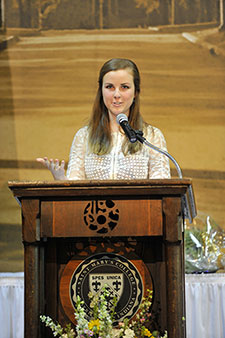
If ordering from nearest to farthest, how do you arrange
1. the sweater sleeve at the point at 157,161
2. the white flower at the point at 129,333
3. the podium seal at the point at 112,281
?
the white flower at the point at 129,333 < the podium seal at the point at 112,281 < the sweater sleeve at the point at 157,161

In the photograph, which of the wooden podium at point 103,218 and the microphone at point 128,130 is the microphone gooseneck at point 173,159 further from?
the wooden podium at point 103,218

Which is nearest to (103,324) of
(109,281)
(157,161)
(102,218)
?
(109,281)

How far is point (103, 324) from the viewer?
2186 millimetres

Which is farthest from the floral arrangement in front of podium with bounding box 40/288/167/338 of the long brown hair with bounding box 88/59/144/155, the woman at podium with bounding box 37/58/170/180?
the long brown hair with bounding box 88/59/144/155

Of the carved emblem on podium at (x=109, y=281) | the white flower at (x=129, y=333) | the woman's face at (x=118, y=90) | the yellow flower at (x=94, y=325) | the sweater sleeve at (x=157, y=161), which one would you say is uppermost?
the woman's face at (x=118, y=90)

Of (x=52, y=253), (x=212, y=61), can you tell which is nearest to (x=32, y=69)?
(x=212, y=61)

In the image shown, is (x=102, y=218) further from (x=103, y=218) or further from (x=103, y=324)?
(x=103, y=324)

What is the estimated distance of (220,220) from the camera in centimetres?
531

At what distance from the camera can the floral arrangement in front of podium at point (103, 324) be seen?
218 cm

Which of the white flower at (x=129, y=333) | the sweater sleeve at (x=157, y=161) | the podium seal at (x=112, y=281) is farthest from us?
the sweater sleeve at (x=157, y=161)

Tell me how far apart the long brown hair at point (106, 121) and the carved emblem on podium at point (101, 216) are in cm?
68

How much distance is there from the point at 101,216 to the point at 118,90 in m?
0.88

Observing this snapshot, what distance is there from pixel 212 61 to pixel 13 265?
261 cm

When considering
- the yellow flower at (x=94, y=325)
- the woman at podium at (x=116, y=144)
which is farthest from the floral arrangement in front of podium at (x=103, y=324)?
the woman at podium at (x=116, y=144)
